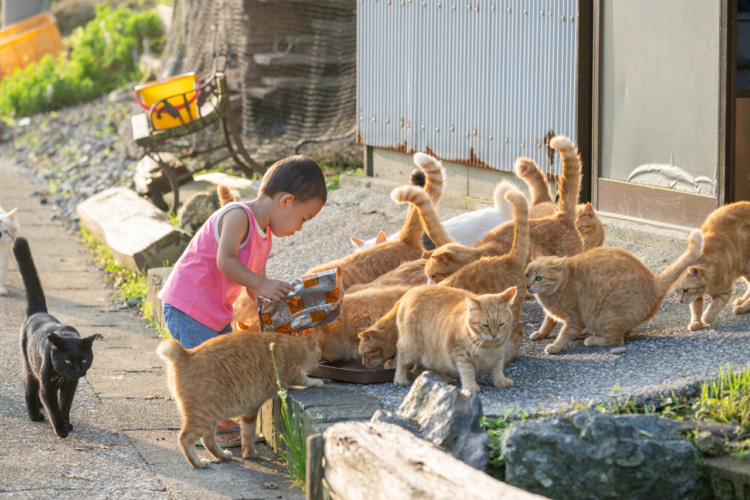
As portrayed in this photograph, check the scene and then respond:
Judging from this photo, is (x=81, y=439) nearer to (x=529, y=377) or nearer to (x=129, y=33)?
(x=529, y=377)

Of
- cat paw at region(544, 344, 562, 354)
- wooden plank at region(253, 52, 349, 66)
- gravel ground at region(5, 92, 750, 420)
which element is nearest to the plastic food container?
gravel ground at region(5, 92, 750, 420)

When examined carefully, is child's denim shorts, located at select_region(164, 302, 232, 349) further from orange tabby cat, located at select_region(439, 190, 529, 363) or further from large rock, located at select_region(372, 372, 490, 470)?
large rock, located at select_region(372, 372, 490, 470)

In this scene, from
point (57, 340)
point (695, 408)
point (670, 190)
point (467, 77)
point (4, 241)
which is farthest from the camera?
point (467, 77)

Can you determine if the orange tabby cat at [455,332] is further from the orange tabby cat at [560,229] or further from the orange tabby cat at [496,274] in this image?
the orange tabby cat at [560,229]

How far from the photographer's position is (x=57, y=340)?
423 cm

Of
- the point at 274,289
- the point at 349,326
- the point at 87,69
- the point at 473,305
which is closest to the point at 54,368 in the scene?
the point at 274,289

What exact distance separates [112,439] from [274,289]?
3.96 ft

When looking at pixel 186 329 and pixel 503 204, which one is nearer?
pixel 186 329

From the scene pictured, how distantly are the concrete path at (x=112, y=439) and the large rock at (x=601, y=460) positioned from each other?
1.06 metres

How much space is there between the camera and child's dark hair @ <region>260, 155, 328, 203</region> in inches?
159

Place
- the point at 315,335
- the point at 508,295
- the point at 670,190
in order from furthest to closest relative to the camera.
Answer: the point at 670,190 < the point at 315,335 < the point at 508,295

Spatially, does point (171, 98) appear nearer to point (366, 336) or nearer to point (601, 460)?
point (366, 336)

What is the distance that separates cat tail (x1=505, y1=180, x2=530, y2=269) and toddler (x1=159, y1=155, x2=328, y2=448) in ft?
3.12

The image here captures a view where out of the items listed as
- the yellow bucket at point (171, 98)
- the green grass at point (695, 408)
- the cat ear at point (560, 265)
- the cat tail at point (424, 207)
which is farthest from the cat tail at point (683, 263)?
the yellow bucket at point (171, 98)
